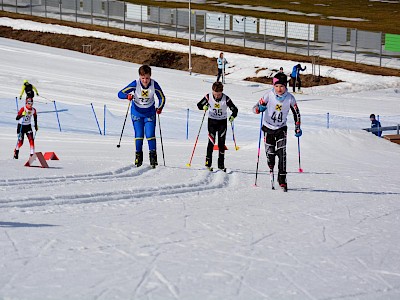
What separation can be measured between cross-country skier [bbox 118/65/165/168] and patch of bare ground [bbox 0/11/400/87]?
27.6 metres

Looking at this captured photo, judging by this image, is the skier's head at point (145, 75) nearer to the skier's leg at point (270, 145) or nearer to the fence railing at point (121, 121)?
the skier's leg at point (270, 145)

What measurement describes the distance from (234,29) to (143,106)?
135 feet

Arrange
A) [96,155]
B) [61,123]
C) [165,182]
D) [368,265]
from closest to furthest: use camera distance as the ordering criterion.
Result: [368,265]
[165,182]
[96,155]
[61,123]

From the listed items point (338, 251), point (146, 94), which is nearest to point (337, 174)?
point (146, 94)

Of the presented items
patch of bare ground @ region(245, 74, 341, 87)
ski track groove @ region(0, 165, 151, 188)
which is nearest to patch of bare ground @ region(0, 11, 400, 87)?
patch of bare ground @ region(245, 74, 341, 87)

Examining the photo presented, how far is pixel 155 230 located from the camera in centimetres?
900

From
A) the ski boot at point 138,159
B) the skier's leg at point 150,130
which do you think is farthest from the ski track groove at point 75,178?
the skier's leg at point 150,130

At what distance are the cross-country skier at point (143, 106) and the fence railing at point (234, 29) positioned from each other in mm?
32788

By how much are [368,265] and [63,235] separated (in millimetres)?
3067

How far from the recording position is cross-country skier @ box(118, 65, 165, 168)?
554 inches

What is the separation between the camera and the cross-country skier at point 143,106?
1406 cm

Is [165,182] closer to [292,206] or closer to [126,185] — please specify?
Answer: [126,185]

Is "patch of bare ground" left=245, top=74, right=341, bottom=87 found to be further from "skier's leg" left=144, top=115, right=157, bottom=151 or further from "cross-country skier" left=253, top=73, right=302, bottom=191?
"cross-country skier" left=253, top=73, right=302, bottom=191

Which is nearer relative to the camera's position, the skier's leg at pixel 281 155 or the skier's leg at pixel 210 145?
the skier's leg at pixel 281 155
